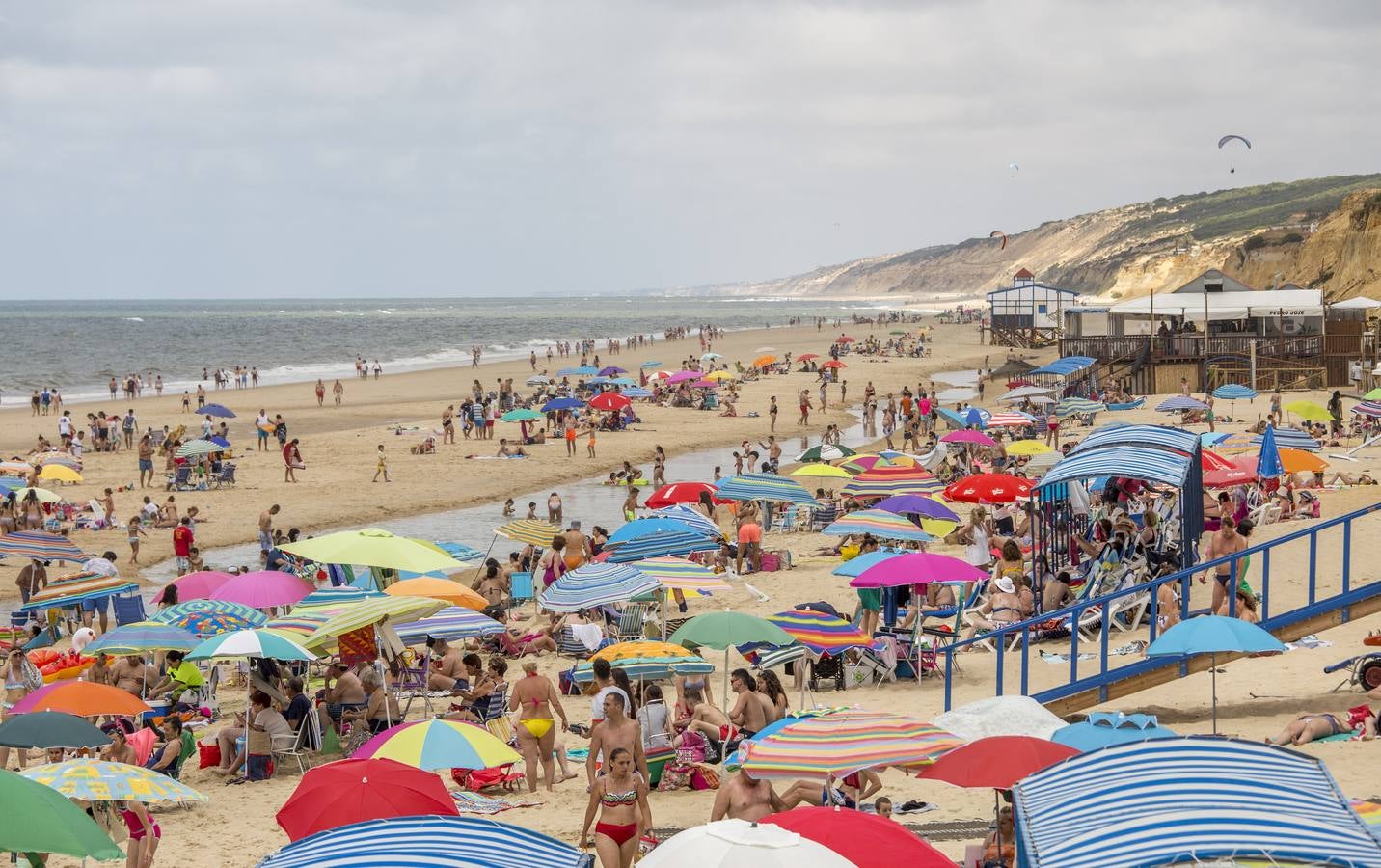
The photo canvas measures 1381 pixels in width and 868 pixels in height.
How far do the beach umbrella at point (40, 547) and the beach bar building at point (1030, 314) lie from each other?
151 ft

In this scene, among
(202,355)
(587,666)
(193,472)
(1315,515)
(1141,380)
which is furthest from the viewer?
(202,355)

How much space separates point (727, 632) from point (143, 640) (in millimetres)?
5135

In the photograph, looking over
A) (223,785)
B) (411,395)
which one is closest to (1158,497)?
(223,785)

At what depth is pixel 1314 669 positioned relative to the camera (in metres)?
11.4

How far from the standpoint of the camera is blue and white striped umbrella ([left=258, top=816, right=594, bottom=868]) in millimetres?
5105

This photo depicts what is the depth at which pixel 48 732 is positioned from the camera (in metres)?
8.87

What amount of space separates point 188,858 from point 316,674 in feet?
16.1

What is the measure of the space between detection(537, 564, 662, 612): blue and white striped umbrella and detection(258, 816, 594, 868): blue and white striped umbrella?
7.01 metres

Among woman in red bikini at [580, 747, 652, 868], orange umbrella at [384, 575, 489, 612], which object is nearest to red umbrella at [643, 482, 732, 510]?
orange umbrella at [384, 575, 489, 612]

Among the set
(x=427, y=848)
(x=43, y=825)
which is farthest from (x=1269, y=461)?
(x=43, y=825)

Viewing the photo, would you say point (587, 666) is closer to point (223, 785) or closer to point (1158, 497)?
point (223, 785)

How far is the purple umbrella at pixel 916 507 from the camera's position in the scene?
17.1 m

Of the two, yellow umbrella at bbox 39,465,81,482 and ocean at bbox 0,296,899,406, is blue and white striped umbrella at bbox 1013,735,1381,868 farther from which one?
ocean at bbox 0,296,899,406

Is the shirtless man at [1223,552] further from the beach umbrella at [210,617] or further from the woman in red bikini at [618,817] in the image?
the beach umbrella at [210,617]
